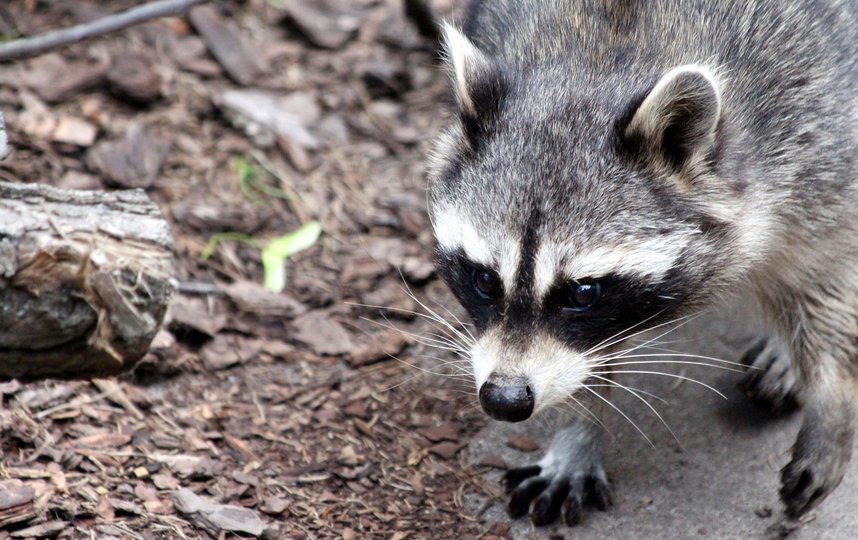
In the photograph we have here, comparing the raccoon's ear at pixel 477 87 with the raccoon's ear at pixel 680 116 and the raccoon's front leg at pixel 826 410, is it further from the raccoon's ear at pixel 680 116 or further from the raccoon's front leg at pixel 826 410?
the raccoon's front leg at pixel 826 410

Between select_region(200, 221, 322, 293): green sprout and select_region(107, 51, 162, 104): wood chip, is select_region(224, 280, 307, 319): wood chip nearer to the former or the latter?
select_region(200, 221, 322, 293): green sprout

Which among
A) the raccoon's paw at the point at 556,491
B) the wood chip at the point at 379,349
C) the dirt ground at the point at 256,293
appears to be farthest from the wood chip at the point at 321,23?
the raccoon's paw at the point at 556,491

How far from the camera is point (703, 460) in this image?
547 cm

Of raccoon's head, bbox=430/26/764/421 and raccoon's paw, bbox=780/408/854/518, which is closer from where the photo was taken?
raccoon's head, bbox=430/26/764/421

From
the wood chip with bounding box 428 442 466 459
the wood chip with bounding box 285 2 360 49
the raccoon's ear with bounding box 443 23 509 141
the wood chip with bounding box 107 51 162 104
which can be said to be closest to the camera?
the raccoon's ear with bounding box 443 23 509 141

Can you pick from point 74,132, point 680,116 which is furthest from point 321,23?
point 680,116

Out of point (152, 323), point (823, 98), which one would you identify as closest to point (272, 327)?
point (152, 323)

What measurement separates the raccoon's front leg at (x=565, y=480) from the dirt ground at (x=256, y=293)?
211 millimetres

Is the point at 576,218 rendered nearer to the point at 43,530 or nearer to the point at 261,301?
the point at 43,530

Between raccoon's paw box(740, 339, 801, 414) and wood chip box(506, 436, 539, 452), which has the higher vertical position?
raccoon's paw box(740, 339, 801, 414)

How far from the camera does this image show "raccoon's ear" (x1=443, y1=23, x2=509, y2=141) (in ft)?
14.9

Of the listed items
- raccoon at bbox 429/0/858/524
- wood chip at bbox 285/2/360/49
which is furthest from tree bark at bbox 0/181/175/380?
wood chip at bbox 285/2/360/49

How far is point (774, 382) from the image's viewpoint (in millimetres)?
5637

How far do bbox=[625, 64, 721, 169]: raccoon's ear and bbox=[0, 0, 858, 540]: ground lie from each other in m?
1.55
